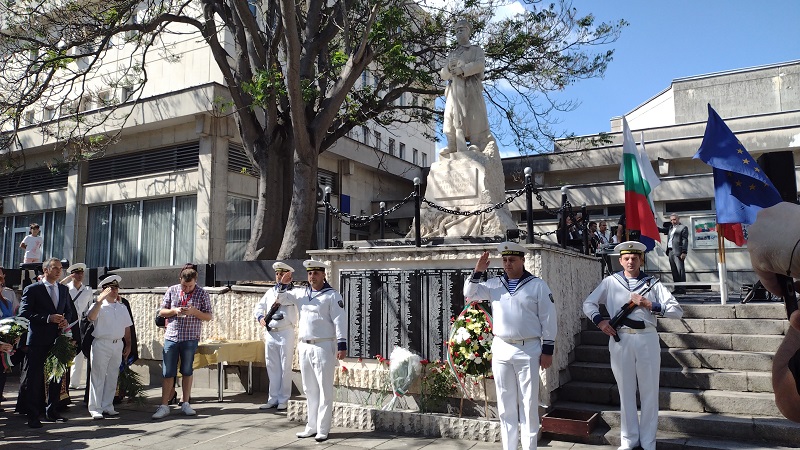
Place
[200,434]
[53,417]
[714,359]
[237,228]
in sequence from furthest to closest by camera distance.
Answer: [237,228]
[53,417]
[714,359]
[200,434]

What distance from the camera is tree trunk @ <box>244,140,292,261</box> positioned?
1304 cm

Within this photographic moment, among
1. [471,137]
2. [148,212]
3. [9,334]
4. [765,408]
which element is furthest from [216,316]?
[148,212]

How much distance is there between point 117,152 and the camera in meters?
20.4

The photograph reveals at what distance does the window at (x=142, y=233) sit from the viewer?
19.2m

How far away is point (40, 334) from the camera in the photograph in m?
8.08

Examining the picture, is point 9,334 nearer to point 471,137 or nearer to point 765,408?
point 471,137

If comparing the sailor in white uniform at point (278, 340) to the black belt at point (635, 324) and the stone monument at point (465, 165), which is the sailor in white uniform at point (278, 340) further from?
the black belt at point (635, 324)

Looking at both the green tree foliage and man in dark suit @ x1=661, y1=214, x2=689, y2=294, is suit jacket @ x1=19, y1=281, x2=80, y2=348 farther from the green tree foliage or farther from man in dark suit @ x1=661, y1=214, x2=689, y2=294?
man in dark suit @ x1=661, y1=214, x2=689, y2=294

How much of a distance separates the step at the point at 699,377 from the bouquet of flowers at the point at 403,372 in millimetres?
2138

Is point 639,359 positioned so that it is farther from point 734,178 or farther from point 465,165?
point 465,165

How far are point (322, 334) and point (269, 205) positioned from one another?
6576 mm

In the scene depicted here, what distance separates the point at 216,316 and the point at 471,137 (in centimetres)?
545

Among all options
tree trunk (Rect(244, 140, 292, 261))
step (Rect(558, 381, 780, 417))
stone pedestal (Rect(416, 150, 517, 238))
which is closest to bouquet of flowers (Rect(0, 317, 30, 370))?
tree trunk (Rect(244, 140, 292, 261))

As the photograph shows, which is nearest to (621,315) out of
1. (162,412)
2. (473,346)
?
(473,346)
